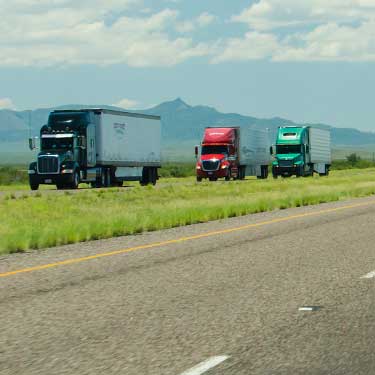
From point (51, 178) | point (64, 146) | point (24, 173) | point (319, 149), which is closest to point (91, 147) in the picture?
point (64, 146)

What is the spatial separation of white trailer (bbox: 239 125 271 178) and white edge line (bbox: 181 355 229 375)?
5465cm

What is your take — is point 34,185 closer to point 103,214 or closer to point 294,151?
point 103,214

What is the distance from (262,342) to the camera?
A: 23.9 feet

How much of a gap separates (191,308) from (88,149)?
119 feet

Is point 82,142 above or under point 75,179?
above

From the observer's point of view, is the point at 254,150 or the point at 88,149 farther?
the point at 254,150

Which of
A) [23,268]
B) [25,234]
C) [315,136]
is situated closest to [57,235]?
[25,234]

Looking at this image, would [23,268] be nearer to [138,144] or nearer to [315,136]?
[138,144]

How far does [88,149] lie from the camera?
4481 cm

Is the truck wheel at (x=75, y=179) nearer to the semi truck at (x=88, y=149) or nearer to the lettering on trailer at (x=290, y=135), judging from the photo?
the semi truck at (x=88, y=149)

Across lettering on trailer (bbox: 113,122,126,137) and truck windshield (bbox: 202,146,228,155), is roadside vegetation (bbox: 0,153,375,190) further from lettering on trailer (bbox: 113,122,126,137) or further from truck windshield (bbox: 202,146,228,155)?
truck windshield (bbox: 202,146,228,155)

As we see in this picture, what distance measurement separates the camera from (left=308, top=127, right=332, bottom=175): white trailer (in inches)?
2729

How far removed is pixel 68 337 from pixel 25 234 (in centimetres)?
956

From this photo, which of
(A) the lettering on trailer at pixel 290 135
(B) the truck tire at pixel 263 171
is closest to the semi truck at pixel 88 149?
(A) the lettering on trailer at pixel 290 135
